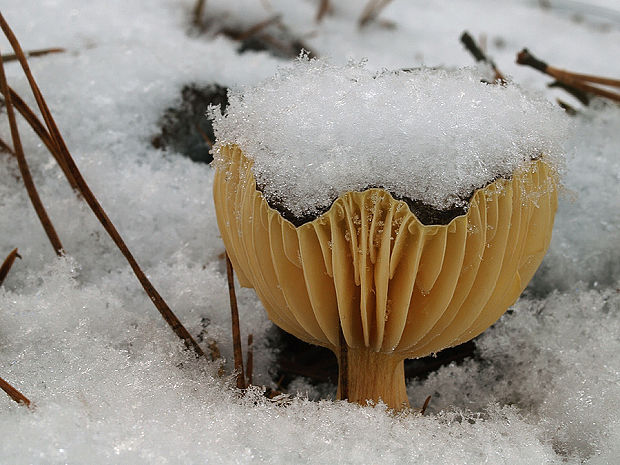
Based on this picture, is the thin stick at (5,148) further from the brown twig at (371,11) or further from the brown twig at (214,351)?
the brown twig at (371,11)

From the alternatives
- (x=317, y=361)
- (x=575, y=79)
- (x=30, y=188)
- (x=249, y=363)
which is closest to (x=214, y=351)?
(x=249, y=363)

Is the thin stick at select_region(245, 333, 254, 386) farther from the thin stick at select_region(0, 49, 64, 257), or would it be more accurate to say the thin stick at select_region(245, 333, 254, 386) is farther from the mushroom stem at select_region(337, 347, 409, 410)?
the thin stick at select_region(0, 49, 64, 257)

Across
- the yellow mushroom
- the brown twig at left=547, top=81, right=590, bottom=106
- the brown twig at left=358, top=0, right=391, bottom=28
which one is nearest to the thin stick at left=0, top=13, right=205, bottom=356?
the yellow mushroom

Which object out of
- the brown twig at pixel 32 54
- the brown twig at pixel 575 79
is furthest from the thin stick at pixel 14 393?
the brown twig at pixel 575 79

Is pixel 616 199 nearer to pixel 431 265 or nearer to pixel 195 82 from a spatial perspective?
pixel 431 265

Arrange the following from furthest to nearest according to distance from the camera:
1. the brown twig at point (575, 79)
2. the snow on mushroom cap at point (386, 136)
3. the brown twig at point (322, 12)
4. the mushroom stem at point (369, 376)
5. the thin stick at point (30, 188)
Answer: the brown twig at point (322, 12) < the brown twig at point (575, 79) < the thin stick at point (30, 188) < the mushroom stem at point (369, 376) < the snow on mushroom cap at point (386, 136)
